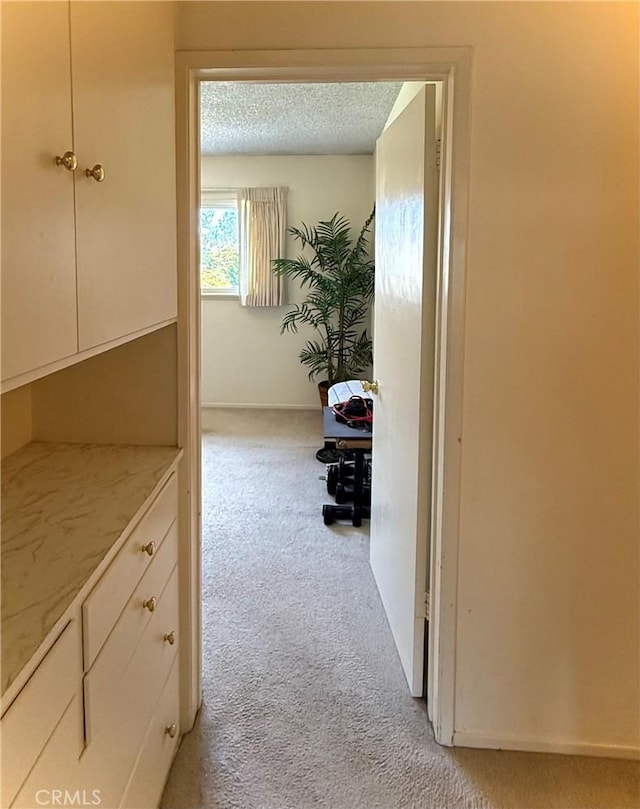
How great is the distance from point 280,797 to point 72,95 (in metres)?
1.73

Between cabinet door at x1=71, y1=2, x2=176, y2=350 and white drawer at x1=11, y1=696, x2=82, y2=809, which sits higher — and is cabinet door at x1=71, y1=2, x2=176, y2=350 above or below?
above

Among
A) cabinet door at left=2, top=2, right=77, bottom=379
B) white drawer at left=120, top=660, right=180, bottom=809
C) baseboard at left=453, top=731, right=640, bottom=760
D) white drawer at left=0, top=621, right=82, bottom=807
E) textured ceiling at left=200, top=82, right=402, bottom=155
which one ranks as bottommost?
baseboard at left=453, top=731, right=640, bottom=760

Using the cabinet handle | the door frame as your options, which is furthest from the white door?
the cabinet handle

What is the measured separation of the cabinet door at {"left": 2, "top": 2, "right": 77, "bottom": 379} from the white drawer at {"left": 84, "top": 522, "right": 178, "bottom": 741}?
1.83ft

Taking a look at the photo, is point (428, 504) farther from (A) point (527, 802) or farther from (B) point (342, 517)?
(B) point (342, 517)

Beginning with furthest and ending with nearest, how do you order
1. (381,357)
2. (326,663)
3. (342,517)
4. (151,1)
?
(342,517) < (381,357) < (326,663) < (151,1)

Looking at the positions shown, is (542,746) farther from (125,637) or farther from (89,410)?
(89,410)

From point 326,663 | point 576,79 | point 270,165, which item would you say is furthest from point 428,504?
point 270,165

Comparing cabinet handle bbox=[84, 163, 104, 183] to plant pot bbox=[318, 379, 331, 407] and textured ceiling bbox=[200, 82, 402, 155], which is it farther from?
plant pot bbox=[318, 379, 331, 407]

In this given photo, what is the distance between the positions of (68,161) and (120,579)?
2.52ft

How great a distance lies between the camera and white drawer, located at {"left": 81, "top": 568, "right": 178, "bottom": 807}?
1229 mm

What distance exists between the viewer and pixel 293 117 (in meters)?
4.56

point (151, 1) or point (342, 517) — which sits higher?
point (151, 1)

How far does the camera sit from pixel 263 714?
85.7 inches
